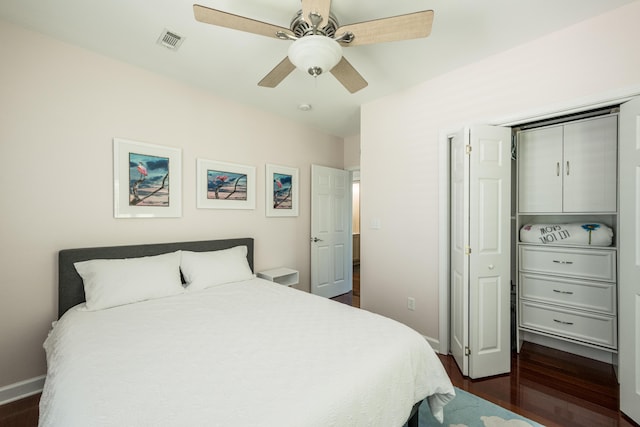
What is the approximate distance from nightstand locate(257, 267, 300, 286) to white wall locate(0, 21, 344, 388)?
81 cm

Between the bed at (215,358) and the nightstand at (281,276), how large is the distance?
91cm

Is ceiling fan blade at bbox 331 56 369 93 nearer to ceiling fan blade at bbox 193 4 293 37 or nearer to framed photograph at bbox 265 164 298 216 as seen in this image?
ceiling fan blade at bbox 193 4 293 37

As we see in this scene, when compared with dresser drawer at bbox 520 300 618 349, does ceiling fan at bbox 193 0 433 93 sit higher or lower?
higher

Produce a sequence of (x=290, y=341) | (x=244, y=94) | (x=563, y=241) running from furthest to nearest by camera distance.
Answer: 1. (x=244, y=94)
2. (x=563, y=241)
3. (x=290, y=341)

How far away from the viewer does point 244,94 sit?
2.97 m

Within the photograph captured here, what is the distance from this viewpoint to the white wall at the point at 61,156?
6.19 ft

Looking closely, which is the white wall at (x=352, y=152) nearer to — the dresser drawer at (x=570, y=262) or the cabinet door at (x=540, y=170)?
the cabinet door at (x=540, y=170)

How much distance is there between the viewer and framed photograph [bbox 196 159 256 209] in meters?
2.86

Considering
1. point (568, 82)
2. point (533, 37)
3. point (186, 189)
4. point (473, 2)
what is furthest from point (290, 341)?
point (533, 37)

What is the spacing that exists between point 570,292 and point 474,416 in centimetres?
163

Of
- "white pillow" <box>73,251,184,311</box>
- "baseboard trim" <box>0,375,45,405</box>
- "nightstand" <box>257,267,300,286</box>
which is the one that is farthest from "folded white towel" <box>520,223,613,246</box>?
"baseboard trim" <box>0,375,45,405</box>

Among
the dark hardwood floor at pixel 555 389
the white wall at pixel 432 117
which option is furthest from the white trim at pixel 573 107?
the dark hardwood floor at pixel 555 389

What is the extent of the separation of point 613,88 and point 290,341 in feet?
8.43

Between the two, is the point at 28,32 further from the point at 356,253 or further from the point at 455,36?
the point at 356,253
